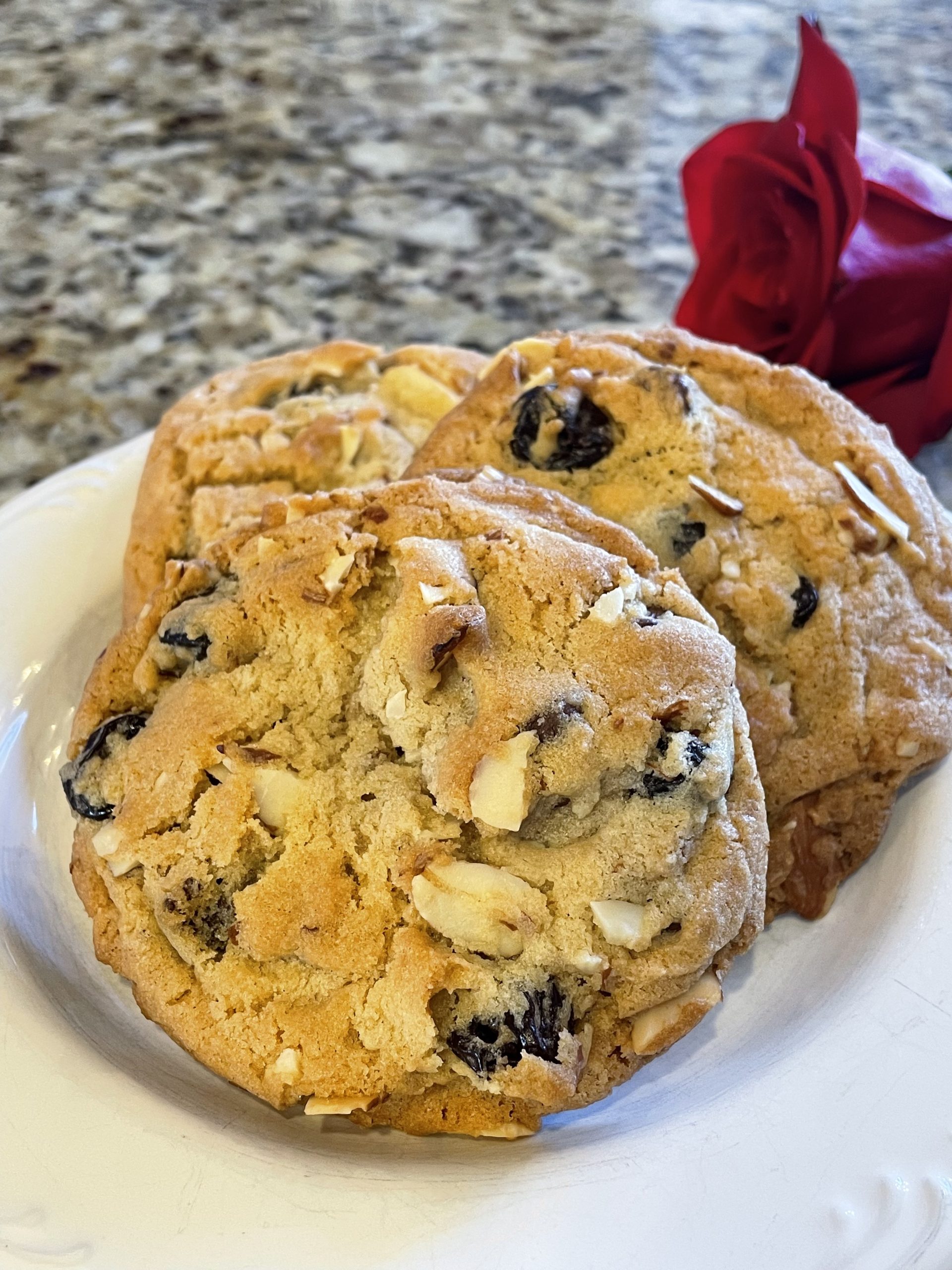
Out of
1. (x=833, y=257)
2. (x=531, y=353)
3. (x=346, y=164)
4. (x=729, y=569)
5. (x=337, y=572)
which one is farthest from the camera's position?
(x=346, y=164)

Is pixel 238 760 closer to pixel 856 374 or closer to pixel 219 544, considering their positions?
pixel 219 544

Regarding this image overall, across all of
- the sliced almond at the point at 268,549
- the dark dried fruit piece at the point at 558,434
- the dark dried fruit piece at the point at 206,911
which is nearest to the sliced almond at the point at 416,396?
the dark dried fruit piece at the point at 558,434

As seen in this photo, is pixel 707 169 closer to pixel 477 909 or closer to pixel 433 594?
pixel 433 594

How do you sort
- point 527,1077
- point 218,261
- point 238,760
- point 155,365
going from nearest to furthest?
point 527,1077
point 238,760
point 155,365
point 218,261

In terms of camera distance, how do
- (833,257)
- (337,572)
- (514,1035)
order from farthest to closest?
(833,257)
(337,572)
(514,1035)

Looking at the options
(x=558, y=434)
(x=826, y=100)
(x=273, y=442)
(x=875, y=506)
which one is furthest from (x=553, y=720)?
(x=826, y=100)

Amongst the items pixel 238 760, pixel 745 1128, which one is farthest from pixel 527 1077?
pixel 238 760
